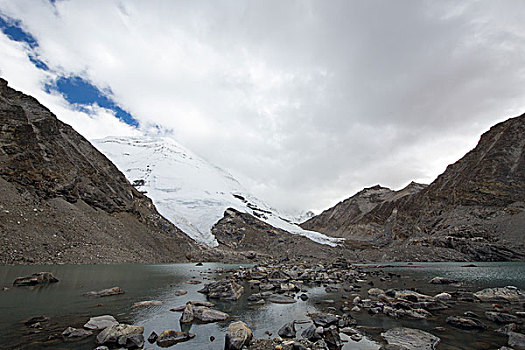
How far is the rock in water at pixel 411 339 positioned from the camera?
7527mm

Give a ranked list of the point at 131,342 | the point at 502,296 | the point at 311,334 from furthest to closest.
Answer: the point at 502,296 → the point at 311,334 → the point at 131,342

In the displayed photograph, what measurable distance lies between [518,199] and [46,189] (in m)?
112

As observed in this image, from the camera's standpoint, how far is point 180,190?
11581 cm

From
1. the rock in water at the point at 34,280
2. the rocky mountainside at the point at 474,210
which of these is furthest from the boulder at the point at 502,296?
the rocky mountainside at the point at 474,210

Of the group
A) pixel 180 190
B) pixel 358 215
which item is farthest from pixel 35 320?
pixel 358 215

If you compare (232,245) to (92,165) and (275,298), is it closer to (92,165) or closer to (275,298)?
(92,165)

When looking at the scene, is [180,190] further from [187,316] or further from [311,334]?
[311,334]

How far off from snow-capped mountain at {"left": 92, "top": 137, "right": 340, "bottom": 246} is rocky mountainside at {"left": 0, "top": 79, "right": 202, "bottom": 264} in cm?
3159

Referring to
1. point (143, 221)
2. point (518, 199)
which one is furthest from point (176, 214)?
point (518, 199)

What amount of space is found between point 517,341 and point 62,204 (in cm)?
4765

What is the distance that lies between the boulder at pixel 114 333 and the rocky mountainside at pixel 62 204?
26.3 m

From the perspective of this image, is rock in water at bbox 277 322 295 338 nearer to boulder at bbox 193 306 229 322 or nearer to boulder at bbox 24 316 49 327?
boulder at bbox 193 306 229 322

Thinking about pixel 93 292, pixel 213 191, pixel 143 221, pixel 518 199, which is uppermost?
pixel 213 191

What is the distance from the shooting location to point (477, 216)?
258 feet
